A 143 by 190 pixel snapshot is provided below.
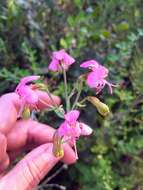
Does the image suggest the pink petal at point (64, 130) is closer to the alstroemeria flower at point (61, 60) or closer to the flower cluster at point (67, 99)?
the flower cluster at point (67, 99)

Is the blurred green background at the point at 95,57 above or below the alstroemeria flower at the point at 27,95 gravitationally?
below

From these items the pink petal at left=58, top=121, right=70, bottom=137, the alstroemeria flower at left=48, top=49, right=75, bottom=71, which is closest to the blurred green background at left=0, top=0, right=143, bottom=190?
the alstroemeria flower at left=48, top=49, right=75, bottom=71

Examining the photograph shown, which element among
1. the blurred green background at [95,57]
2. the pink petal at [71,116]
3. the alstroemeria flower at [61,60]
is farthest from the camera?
the blurred green background at [95,57]

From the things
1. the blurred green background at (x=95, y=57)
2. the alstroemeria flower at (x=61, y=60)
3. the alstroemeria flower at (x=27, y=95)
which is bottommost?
the blurred green background at (x=95, y=57)

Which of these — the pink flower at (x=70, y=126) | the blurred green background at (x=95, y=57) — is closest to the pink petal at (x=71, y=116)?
the pink flower at (x=70, y=126)

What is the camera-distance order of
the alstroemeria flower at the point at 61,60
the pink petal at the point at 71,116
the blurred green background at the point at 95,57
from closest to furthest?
1. the pink petal at the point at 71,116
2. the alstroemeria flower at the point at 61,60
3. the blurred green background at the point at 95,57

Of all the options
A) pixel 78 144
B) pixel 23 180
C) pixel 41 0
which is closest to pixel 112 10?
pixel 41 0

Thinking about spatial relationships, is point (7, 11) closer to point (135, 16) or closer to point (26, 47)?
point (26, 47)

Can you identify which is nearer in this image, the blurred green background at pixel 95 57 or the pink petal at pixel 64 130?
the pink petal at pixel 64 130
